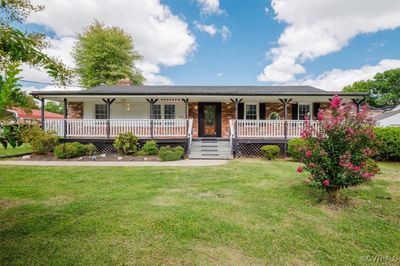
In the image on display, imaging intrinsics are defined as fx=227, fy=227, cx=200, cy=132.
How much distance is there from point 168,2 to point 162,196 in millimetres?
14983

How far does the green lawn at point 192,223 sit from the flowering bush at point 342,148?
639 millimetres

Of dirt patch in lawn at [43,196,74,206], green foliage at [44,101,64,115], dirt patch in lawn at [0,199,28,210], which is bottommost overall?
dirt patch in lawn at [43,196,74,206]

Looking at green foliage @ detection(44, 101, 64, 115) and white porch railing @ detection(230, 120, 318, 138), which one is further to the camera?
green foliage @ detection(44, 101, 64, 115)

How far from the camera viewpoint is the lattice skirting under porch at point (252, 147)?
38.8 ft

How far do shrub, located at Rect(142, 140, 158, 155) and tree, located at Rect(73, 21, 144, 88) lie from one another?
21.6 m

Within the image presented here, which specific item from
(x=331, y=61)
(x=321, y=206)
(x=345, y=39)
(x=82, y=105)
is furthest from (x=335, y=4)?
(x=331, y=61)

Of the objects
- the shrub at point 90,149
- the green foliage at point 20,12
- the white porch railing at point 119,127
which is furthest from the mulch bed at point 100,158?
the green foliage at point 20,12

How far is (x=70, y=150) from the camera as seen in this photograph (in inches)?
420

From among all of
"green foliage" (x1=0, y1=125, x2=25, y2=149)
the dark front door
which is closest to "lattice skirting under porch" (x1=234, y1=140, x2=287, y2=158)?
the dark front door

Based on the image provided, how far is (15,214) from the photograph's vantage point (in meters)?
4.12

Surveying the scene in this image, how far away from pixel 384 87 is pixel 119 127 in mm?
60960

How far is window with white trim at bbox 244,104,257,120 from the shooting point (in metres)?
14.6

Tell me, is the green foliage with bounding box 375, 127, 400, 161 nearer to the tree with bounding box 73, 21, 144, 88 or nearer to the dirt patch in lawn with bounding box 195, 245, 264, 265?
the dirt patch in lawn with bounding box 195, 245, 264, 265

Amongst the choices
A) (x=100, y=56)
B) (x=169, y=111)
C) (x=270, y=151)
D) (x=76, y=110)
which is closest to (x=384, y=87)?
(x=270, y=151)
